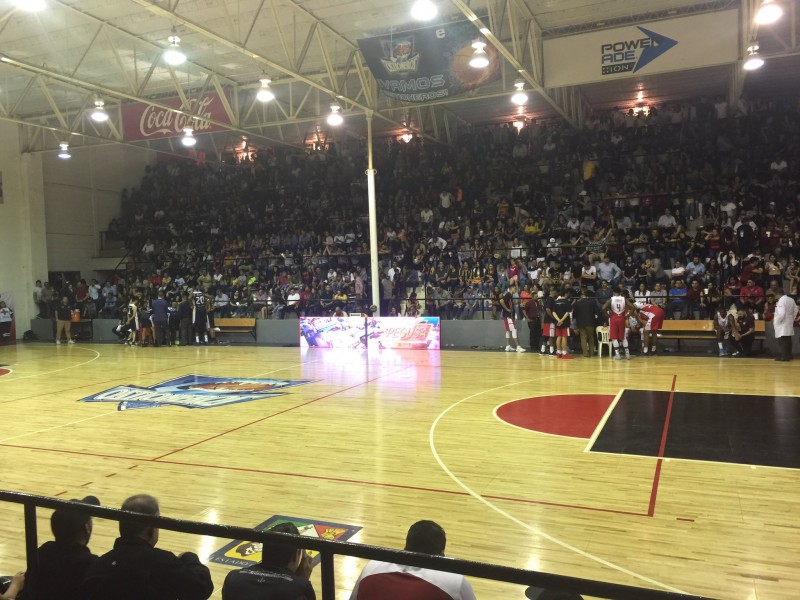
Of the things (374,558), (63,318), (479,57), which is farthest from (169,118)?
(374,558)

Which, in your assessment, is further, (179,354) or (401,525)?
(179,354)

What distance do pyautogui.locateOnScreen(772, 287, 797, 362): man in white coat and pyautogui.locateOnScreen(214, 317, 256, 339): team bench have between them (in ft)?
45.0

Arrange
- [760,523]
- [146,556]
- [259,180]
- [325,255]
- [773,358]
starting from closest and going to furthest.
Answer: [146,556]
[760,523]
[773,358]
[325,255]
[259,180]

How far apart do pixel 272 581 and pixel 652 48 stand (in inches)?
545

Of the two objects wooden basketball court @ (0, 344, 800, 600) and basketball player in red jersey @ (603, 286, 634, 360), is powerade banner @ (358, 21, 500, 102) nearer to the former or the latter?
basketball player in red jersey @ (603, 286, 634, 360)

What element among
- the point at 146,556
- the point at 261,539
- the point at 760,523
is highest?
the point at 261,539

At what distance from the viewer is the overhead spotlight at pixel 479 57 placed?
41.8ft

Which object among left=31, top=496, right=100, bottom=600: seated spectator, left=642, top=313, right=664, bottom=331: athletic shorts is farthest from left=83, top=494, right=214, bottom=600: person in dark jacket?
left=642, top=313, right=664, bottom=331: athletic shorts

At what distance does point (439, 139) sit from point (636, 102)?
21.9 feet

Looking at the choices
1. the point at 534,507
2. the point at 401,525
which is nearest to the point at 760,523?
the point at 534,507

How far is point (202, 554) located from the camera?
15.8 feet

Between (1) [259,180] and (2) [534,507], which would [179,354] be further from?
(2) [534,507]

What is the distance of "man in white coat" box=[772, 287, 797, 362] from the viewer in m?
13.0

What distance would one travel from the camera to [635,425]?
8555mm
